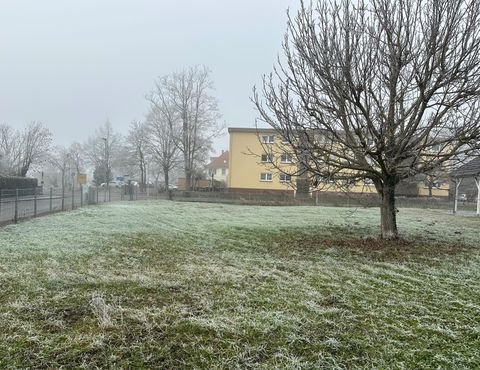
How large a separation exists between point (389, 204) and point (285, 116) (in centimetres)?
314

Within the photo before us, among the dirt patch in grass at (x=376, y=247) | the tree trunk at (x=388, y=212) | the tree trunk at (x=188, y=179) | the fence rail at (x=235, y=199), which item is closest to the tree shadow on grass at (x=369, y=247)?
the dirt patch in grass at (x=376, y=247)

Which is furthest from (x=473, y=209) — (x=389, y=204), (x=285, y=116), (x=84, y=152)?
(x=84, y=152)

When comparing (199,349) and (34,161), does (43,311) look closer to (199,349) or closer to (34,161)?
(199,349)

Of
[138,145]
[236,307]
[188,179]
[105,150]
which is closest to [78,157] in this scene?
[105,150]

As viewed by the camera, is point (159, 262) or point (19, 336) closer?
point (19, 336)

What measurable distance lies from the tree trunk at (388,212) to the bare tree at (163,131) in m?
38.8

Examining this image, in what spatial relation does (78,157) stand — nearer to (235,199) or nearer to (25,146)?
(25,146)

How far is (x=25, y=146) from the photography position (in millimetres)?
51344

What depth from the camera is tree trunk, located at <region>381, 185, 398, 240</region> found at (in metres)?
9.04

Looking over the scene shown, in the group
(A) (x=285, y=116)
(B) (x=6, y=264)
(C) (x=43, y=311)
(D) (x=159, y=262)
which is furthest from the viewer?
(A) (x=285, y=116)

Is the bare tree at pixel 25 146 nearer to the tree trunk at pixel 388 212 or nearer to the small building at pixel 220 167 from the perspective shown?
the small building at pixel 220 167

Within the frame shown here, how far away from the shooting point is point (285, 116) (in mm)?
8930

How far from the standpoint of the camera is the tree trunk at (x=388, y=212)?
9.04 m

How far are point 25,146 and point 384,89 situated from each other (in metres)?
Result: 53.0
